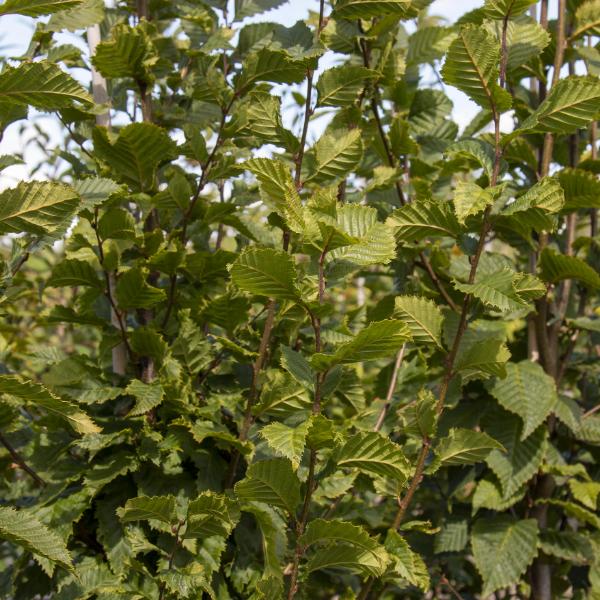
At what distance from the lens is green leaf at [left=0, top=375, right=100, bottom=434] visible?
1074mm

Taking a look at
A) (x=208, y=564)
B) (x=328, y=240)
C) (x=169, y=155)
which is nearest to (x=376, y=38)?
(x=169, y=155)


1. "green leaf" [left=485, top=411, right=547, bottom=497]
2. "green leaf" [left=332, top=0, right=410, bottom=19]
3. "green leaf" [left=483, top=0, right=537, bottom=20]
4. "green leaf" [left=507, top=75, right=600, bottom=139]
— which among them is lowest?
"green leaf" [left=485, top=411, right=547, bottom=497]

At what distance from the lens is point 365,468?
1140 millimetres

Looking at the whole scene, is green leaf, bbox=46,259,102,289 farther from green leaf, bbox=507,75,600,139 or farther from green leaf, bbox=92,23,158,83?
green leaf, bbox=507,75,600,139

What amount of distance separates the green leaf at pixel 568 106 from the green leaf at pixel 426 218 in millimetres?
166

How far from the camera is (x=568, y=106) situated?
1148 mm

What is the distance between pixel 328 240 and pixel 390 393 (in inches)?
25.9

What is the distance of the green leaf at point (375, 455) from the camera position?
110 centimetres

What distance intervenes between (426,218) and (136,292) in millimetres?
518

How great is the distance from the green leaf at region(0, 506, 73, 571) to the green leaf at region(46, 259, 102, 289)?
16.8 inches

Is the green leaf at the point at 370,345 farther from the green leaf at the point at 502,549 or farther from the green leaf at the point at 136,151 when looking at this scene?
the green leaf at the point at 502,549

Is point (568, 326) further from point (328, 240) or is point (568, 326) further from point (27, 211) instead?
point (27, 211)

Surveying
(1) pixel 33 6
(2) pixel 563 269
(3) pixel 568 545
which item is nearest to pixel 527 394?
(2) pixel 563 269

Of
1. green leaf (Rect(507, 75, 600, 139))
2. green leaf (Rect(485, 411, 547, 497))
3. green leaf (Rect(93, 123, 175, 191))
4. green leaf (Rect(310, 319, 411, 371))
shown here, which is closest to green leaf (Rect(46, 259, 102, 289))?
green leaf (Rect(93, 123, 175, 191))
